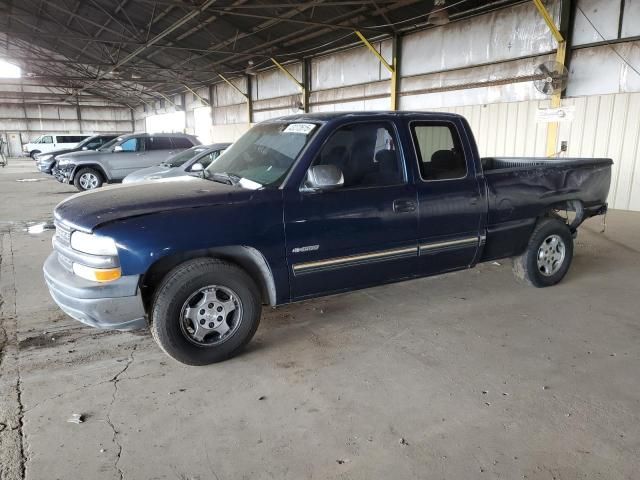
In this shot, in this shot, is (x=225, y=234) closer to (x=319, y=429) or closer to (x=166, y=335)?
(x=166, y=335)

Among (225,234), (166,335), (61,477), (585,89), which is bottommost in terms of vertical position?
(61,477)

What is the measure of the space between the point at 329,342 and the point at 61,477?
2067 millimetres

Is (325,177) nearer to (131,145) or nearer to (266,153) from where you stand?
(266,153)

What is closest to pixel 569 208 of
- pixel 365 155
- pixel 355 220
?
pixel 365 155

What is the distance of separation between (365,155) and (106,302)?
87.1 inches

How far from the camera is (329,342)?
151 inches

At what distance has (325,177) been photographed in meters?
3.34

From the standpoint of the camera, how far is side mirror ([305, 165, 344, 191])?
10.9ft

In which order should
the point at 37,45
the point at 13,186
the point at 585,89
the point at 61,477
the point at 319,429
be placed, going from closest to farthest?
the point at 61,477 → the point at 319,429 → the point at 585,89 → the point at 13,186 → the point at 37,45

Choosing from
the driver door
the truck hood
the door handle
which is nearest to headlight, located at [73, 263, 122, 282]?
the truck hood

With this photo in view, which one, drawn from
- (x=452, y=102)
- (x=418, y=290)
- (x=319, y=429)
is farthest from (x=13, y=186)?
(x=319, y=429)

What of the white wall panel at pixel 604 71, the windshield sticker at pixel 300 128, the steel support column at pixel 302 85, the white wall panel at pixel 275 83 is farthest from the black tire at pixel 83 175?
the white wall panel at pixel 604 71

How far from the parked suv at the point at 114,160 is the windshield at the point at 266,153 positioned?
10204 mm

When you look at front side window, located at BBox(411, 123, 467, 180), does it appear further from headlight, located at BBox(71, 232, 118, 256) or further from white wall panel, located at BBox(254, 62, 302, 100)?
white wall panel, located at BBox(254, 62, 302, 100)
